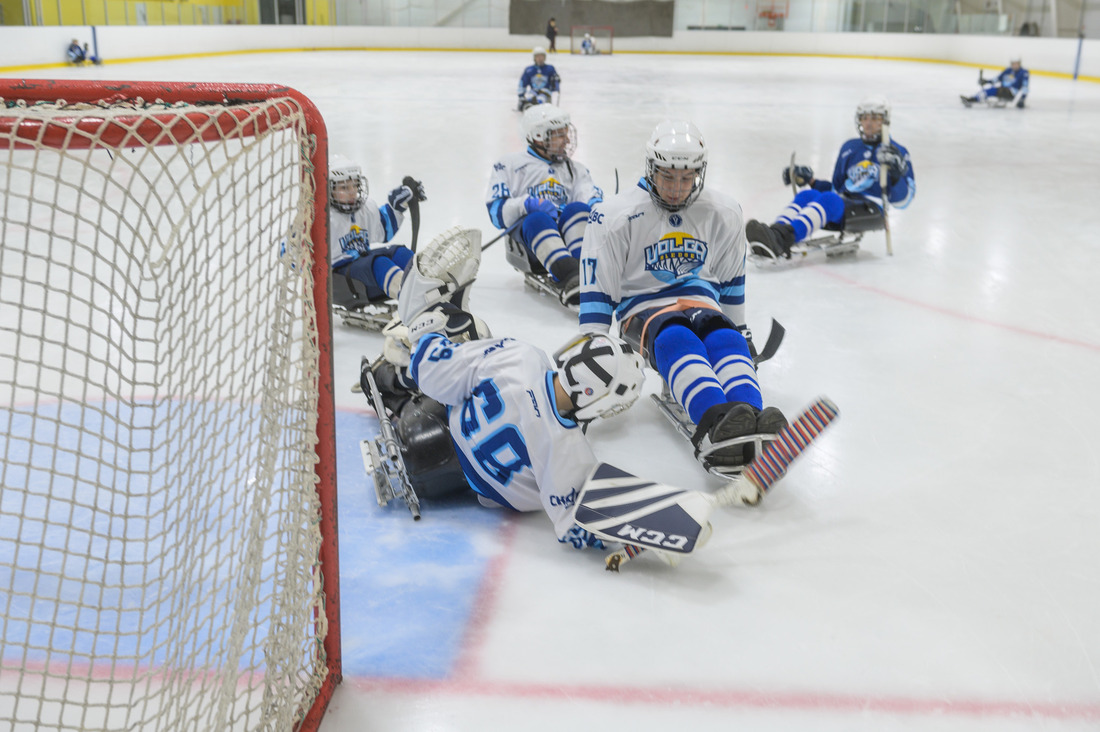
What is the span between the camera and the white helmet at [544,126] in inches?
173

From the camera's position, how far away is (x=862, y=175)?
526cm

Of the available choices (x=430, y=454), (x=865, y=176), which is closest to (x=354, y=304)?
(x=430, y=454)

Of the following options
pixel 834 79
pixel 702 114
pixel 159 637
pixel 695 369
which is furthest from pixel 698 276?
pixel 834 79

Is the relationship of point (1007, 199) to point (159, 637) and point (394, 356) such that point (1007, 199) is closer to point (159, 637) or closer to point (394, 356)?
point (394, 356)

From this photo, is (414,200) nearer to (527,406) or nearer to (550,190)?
(550,190)

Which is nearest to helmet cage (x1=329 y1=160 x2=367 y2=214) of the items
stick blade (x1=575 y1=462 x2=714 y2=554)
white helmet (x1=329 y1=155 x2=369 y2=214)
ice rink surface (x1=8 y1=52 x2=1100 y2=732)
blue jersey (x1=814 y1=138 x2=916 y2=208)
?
white helmet (x1=329 y1=155 x2=369 y2=214)

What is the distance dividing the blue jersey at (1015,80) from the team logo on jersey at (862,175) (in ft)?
31.3

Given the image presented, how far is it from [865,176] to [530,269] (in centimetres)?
217

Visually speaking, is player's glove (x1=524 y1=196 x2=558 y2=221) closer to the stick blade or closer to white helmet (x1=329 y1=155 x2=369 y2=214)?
white helmet (x1=329 y1=155 x2=369 y2=214)

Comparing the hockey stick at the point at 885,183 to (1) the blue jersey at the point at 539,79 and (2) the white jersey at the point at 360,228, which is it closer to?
(2) the white jersey at the point at 360,228

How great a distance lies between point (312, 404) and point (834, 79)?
57.7ft

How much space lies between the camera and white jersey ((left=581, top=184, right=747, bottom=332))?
2943mm

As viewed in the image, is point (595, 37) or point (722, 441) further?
point (595, 37)

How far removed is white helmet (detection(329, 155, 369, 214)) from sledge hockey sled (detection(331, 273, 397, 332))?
0.31 metres
